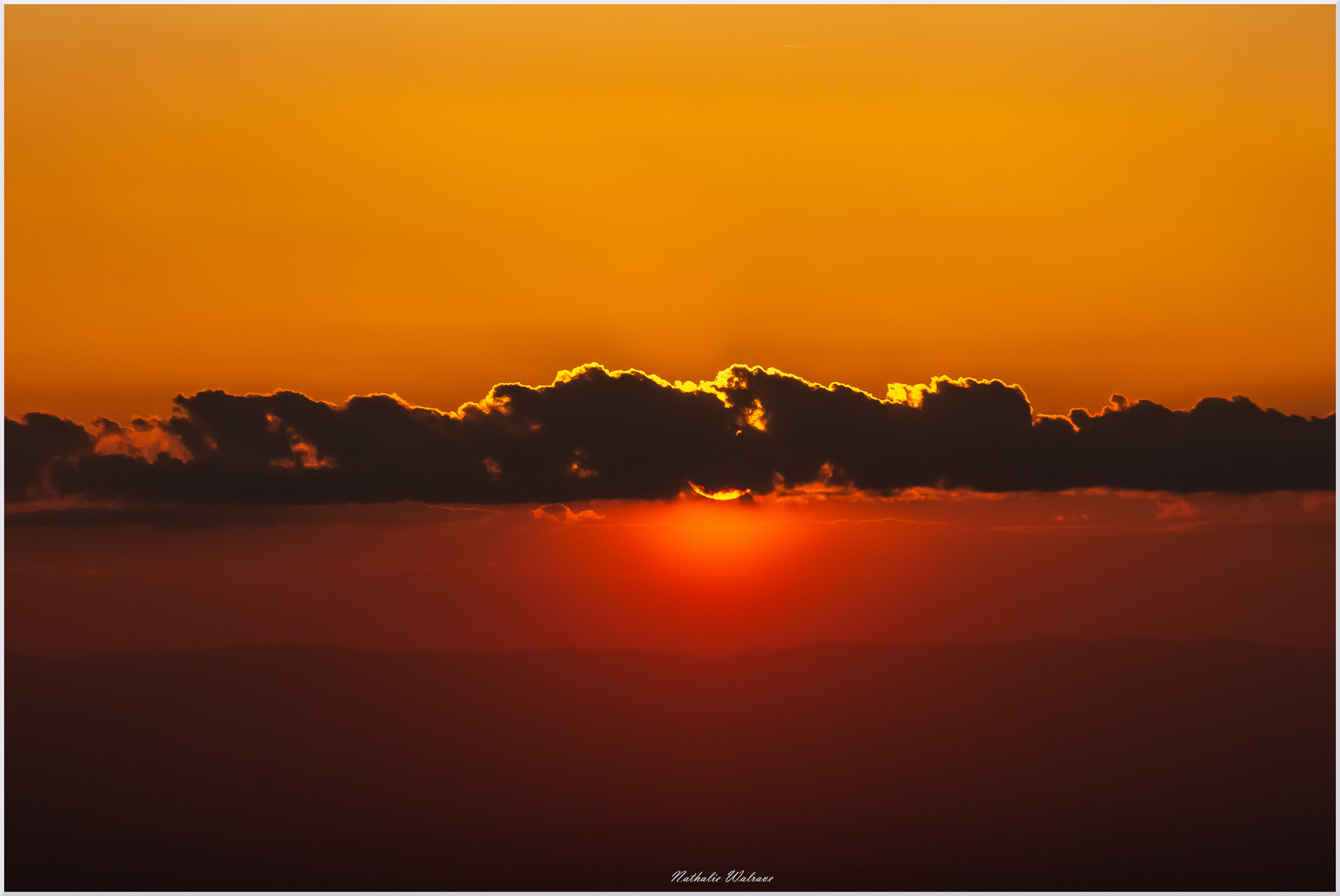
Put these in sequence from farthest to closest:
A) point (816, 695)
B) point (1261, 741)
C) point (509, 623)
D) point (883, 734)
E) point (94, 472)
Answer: point (883, 734)
point (816, 695)
point (509, 623)
point (1261, 741)
point (94, 472)

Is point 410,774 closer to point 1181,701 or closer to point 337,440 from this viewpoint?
point 337,440

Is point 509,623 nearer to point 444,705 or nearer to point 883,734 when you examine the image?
point 444,705

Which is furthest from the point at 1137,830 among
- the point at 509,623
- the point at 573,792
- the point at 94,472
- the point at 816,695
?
the point at 94,472

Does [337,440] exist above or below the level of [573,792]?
above

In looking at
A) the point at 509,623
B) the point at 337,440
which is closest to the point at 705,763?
the point at 509,623

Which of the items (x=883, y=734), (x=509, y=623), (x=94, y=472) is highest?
(x=94, y=472)

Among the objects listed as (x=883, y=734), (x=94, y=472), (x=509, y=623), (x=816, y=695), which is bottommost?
(x=883, y=734)

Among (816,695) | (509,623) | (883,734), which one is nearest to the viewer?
(509,623)

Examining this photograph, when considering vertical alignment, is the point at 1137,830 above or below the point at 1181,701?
below

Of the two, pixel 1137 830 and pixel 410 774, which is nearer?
pixel 1137 830
